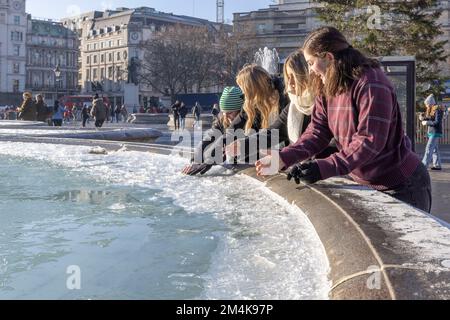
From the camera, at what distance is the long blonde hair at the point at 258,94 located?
4.60 meters

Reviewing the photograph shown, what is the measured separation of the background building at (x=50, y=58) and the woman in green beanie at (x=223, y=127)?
98.0m

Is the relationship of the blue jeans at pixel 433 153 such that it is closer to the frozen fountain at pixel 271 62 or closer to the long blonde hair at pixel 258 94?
the frozen fountain at pixel 271 62

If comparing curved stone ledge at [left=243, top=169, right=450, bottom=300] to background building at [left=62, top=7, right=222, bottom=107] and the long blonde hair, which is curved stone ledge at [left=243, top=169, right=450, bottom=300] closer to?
the long blonde hair

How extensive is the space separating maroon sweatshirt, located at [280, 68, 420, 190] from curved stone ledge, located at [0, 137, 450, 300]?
0.61ft

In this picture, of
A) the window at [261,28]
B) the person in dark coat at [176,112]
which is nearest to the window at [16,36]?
the window at [261,28]

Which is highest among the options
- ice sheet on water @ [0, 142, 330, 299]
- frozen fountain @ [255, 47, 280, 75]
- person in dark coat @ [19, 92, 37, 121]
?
frozen fountain @ [255, 47, 280, 75]

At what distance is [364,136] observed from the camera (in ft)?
8.04

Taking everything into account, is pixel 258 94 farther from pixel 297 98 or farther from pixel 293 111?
pixel 297 98

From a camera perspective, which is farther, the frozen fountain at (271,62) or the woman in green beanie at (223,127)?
the frozen fountain at (271,62)

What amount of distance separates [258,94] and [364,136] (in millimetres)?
2284

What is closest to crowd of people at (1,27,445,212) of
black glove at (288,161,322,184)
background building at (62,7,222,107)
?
black glove at (288,161,322,184)

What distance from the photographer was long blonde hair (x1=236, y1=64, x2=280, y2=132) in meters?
4.60

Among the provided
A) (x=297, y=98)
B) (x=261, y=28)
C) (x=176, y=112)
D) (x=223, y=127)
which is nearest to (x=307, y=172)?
(x=297, y=98)
